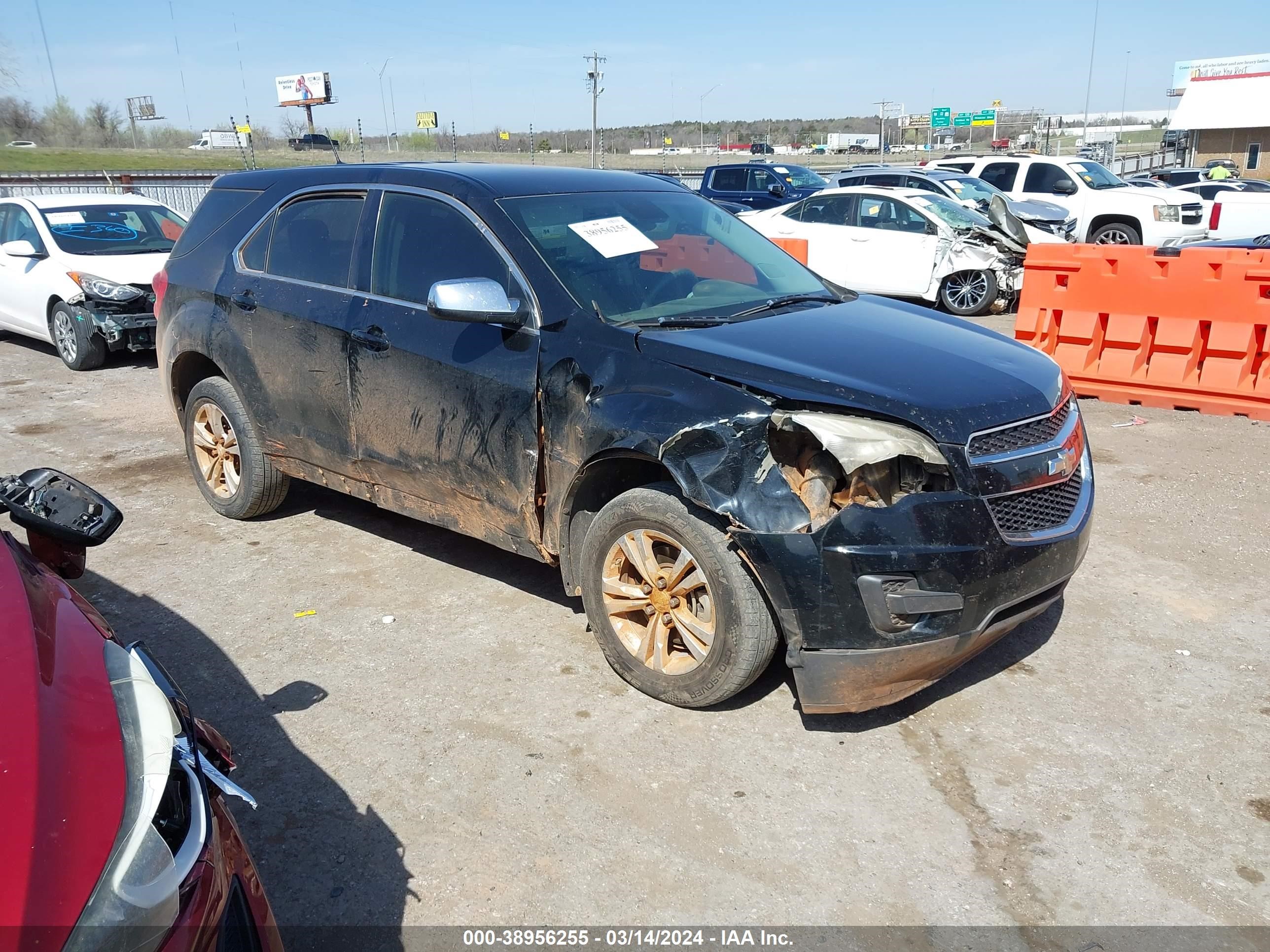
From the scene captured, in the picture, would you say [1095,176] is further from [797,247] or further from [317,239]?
[317,239]

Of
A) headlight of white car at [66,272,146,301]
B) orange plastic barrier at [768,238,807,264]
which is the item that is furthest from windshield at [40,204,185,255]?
orange plastic barrier at [768,238,807,264]

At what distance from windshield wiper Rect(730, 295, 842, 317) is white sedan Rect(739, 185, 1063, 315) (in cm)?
810

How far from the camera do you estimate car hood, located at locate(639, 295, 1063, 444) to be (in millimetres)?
3221

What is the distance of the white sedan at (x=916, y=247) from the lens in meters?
12.3

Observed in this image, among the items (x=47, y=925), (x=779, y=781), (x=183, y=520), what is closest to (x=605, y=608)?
(x=779, y=781)

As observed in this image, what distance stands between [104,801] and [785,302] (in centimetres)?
328

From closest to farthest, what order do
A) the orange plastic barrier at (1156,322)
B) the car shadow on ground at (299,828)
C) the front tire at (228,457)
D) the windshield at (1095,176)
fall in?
the car shadow on ground at (299,828) → the front tire at (228,457) → the orange plastic barrier at (1156,322) → the windshield at (1095,176)

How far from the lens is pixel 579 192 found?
14.7 ft

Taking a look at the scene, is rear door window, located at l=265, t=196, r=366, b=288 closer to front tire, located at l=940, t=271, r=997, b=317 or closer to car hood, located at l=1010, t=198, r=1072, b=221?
front tire, located at l=940, t=271, r=997, b=317

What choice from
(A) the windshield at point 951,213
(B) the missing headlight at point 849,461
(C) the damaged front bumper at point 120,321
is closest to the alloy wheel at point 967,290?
(A) the windshield at point 951,213

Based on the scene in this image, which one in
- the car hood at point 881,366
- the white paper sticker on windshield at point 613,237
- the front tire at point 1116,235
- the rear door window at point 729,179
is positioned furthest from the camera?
the rear door window at point 729,179

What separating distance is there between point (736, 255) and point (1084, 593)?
230cm

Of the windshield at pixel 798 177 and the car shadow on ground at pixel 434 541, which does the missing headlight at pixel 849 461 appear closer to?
the car shadow on ground at pixel 434 541

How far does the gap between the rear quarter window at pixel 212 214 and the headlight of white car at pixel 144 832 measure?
12.3ft
